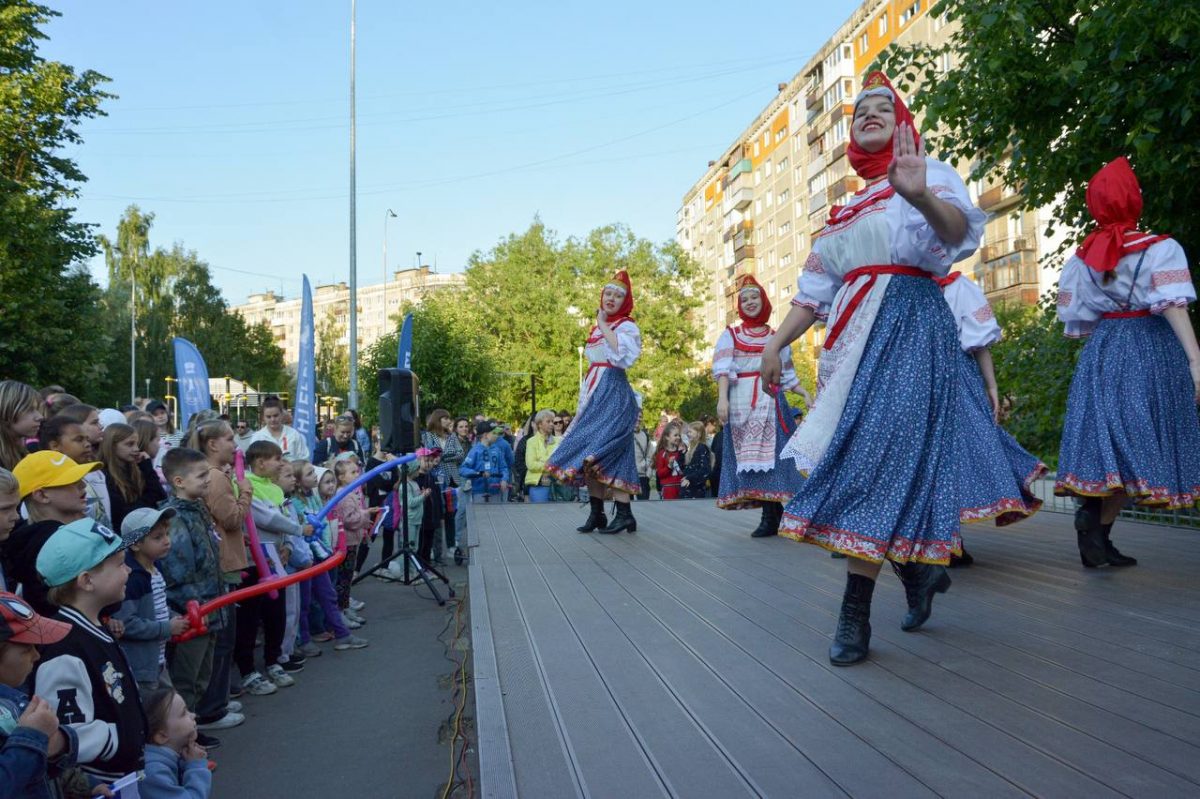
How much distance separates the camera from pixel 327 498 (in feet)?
27.7

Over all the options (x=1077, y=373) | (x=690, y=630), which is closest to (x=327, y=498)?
(x=690, y=630)

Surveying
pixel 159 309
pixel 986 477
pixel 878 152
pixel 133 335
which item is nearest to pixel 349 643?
pixel 986 477

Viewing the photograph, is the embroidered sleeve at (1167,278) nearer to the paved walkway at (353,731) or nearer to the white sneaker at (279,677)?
the paved walkway at (353,731)

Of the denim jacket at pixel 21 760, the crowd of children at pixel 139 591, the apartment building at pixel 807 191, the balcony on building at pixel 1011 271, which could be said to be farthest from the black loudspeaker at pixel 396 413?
the balcony on building at pixel 1011 271

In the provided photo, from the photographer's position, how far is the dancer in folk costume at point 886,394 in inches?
150

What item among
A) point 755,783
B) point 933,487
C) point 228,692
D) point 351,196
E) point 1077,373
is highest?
point 351,196

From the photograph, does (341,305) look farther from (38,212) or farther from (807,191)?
(38,212)

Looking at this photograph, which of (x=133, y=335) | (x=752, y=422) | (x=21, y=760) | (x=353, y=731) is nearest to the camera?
(x=21, y=760)

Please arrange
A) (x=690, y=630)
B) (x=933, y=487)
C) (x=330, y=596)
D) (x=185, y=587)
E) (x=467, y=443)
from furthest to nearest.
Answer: (x=467, y=443)
(x=330, y=596)
(x=185, y=587)
(x=690, y=630)
(x=933, y=487)

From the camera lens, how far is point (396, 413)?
9.08 m

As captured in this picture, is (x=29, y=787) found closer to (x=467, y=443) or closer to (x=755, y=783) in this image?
(x=755, y=783)

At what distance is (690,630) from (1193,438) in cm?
329

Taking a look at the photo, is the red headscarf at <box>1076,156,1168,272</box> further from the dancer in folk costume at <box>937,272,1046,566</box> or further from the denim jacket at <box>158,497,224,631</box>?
the denim jacket at <box>158,497,224,631</box>

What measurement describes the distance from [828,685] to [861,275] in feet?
5.17
